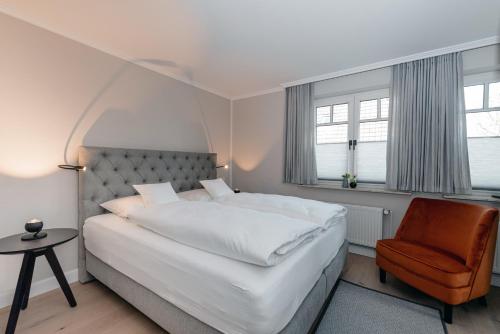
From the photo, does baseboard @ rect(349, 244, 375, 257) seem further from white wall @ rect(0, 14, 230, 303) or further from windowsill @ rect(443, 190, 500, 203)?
white wall @ rect(0, 14, 230, 303)

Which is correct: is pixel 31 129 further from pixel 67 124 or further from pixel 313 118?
pixel 313 118

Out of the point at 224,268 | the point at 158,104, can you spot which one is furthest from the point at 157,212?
the point at 158,104

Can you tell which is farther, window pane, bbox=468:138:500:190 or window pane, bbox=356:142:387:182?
window pane, bbox=356:142:387:182

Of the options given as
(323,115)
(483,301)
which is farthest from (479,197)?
(323,115)

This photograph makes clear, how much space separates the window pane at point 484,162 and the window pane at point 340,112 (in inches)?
51.9

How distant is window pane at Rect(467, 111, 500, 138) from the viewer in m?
2.22

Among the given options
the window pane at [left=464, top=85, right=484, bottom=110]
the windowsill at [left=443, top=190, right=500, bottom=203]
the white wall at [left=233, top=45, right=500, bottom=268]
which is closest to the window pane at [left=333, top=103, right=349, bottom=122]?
the white wall at [left=233, top=45, right=500, bottom=268]

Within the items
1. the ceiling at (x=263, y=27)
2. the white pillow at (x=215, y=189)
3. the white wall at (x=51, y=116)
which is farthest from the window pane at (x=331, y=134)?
the white wall at (x=51, y=116)

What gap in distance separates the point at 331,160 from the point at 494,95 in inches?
68.0

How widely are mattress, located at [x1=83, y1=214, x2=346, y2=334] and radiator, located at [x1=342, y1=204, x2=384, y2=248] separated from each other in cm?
124

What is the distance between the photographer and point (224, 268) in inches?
45.3

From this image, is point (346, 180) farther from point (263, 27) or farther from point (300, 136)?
point (263, 27)

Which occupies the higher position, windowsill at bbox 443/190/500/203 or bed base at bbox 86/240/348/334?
windowsill at bbox 443/190/500/203

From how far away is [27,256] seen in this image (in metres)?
1.54
